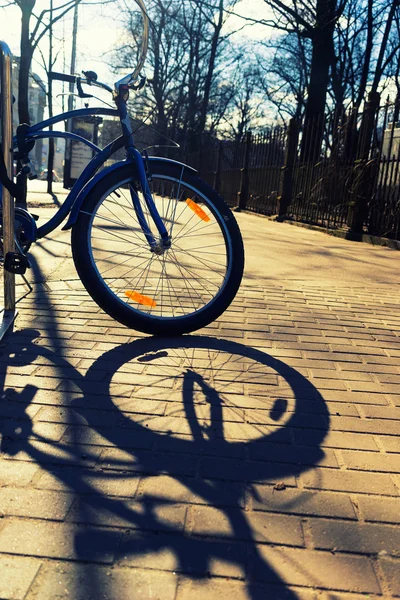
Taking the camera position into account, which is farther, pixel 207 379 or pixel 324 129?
pixel 324 129

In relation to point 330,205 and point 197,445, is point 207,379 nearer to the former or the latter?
point 197,445

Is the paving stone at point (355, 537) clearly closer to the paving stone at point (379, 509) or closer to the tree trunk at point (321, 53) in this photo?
the paving stone at point (379, 509)

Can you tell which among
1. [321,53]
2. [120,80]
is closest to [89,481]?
[120,80]

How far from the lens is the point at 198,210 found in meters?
3.06

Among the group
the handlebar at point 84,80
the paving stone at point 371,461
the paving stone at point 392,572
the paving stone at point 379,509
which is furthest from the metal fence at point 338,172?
the paving stone at point 392,572

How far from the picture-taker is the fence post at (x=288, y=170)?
1377 centimetres

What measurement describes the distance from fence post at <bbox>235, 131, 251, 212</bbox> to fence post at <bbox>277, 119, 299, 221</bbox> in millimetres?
4199

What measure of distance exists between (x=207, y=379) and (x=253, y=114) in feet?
164

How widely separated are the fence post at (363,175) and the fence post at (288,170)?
3.91m

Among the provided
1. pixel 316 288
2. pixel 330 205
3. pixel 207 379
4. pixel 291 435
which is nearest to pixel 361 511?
pixel 291 435

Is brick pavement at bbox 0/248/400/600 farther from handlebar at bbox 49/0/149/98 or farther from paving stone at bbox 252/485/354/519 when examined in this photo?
handlebar at bbox 49/0/149/98

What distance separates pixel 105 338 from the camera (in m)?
2.97

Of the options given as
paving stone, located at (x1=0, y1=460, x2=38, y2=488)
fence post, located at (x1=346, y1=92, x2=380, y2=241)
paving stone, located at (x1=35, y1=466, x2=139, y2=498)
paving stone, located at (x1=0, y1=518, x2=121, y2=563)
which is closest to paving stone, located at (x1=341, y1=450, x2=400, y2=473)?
paving stone, located at (x1=35, y1=466, x2=139, y2=498)

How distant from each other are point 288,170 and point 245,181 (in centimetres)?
469
